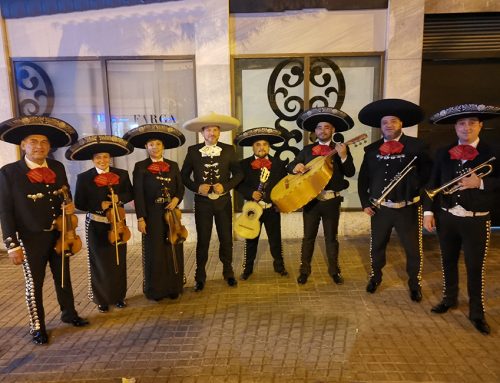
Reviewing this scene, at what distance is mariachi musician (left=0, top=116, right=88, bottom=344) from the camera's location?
12.6ft

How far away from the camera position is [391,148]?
4.59 metres

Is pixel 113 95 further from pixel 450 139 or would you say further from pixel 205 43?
pixel 450 139

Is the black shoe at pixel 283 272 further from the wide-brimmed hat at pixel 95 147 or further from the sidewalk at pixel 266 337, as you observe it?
the wide-brimmed hat at pixel 95 147

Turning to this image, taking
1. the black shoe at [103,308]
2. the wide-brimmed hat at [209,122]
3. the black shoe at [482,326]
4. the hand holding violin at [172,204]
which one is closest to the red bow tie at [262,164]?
the wide-brimmed hat at [209,122]

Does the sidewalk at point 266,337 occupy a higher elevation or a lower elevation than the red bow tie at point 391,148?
lower

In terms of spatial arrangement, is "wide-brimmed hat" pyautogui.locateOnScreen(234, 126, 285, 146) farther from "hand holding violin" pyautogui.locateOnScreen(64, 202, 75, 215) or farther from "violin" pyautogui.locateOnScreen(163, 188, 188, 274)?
"hand holding violin" pyautogui.locateOnScreen(64, 202, 75, 215)

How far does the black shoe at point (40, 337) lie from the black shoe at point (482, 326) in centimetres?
460

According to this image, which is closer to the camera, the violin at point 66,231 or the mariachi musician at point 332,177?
the violin at point 66,231

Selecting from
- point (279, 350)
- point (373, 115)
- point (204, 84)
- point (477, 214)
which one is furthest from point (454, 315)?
point (204, 84)

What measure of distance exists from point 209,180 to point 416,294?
9.92 feet

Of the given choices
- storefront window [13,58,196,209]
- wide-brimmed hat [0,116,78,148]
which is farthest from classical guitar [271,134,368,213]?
storefront window [13,58,196,209]

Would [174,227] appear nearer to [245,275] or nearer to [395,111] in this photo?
[245,275]

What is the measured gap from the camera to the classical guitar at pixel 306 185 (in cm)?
471

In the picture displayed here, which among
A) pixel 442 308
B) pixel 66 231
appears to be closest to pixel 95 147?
pixel 66 231
